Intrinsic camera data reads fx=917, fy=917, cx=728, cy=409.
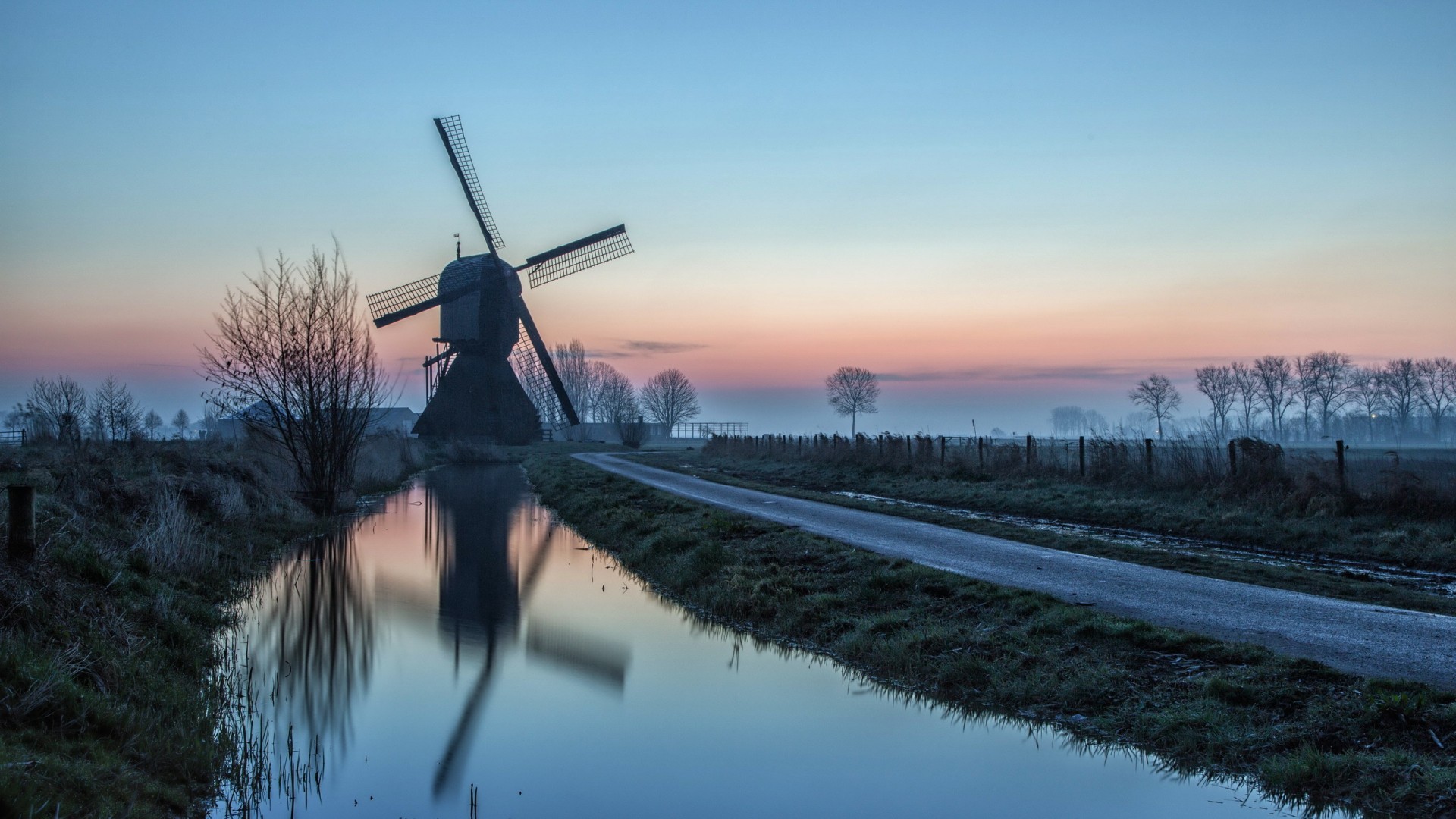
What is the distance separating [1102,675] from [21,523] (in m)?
9.25

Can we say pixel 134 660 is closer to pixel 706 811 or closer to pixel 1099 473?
pixel 706 811

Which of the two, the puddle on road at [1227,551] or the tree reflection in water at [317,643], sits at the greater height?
the puddle on road at [1227,551]

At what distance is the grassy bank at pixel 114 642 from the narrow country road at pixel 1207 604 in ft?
27.7

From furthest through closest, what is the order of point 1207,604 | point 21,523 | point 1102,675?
point 1207,604, point 21,523, point 1102,675

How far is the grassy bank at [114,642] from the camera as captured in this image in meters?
5.34

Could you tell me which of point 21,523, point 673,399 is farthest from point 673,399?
point 21,523

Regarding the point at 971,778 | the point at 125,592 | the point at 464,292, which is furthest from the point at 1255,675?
the point at 464,292

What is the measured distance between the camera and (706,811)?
20.1 ft

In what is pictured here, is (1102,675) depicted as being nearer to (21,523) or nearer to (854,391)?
(21,523)

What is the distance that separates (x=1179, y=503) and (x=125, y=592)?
62.4 ft

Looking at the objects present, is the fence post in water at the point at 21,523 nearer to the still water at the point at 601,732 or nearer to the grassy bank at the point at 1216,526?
the still water at the point at 601,732

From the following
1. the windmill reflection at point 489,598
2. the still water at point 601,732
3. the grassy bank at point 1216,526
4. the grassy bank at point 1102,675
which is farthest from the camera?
the grassy bank at point 1216,526

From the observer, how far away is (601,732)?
25.5 ft

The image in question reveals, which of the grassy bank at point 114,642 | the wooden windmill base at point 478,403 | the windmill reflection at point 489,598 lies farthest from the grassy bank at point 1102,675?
the wooden windmill base at point 478,403
